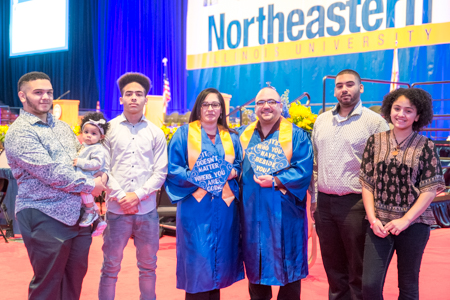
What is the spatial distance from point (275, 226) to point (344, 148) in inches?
24.8

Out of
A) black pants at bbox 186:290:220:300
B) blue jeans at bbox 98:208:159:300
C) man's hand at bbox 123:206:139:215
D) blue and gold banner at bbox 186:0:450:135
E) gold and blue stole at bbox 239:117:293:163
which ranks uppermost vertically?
blue and gold banner at bbox 186:0:450:135

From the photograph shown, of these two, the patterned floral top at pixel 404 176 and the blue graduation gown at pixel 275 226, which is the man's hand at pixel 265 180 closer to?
the blue graduation gown at pixel 275 226

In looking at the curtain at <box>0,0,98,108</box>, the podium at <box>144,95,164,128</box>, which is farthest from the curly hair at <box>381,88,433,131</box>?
the curtain at <box>0,0,98,108</box>

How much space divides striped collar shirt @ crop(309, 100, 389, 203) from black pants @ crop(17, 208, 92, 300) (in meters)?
1.46

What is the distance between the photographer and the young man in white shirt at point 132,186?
242cm

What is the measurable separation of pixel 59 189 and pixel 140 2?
13.2m

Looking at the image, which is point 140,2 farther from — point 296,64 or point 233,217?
point 233,217

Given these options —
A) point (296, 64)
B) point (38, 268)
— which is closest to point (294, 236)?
point (38, 268)

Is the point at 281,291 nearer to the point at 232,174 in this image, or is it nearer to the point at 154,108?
the point at 232,174

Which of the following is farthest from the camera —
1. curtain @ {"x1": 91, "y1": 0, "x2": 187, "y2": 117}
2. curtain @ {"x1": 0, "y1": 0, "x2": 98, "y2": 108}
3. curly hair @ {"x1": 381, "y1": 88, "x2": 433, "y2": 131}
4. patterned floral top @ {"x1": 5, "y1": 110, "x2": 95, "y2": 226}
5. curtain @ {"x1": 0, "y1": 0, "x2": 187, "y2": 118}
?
curtain @ {"x1": 0, "y1": 0, "x2": 98, "y2": 108}

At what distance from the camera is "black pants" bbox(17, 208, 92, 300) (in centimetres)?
206

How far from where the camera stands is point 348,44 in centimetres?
941

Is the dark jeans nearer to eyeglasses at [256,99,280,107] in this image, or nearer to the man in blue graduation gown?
the man in blue graduation gown

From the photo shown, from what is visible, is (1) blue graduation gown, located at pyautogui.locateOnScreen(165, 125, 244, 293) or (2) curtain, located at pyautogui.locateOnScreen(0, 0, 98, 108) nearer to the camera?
(1) blue graduation gown, located at pyautogui.locateOnScreen(165, 125, 244, 293)
